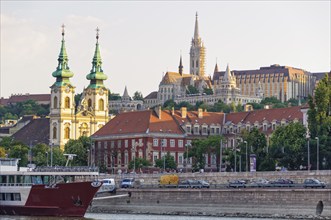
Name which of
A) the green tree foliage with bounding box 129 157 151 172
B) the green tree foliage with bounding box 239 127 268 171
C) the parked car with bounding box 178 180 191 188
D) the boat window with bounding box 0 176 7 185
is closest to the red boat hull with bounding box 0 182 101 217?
the boat window with bounding box 0 176 7 185

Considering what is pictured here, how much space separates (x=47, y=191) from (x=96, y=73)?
10634 cm

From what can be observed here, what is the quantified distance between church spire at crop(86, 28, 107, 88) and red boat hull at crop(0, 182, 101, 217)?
347 feet

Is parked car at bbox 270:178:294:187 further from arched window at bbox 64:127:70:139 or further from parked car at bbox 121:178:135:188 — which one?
arched window at bbox 64:127:70:139

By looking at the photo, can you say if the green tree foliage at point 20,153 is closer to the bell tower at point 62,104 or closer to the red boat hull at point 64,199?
the bell tower at point 62,104

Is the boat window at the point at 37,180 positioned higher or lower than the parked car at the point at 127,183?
higher

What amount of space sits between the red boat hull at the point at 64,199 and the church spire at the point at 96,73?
106 metres

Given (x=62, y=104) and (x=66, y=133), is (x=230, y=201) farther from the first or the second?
(x=62, y=104)

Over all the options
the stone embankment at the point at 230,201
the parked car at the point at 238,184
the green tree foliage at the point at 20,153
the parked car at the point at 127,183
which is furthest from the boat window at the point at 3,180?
the green tree foliage at the point at 20,153

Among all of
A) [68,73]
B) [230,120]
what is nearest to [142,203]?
[230,120]

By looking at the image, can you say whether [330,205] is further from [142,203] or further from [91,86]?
[91,86]

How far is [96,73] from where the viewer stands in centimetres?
19675

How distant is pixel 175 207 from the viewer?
→ 95125 millimetres

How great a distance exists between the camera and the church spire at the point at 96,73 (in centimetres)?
19685

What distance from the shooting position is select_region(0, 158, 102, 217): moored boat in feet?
296
